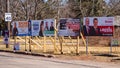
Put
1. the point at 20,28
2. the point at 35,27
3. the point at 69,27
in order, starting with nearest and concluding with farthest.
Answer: the point at 69,27, the point at 35,27, the point at 20,28

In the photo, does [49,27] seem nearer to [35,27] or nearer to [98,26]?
[35,27]

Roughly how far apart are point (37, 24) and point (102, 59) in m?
8.00

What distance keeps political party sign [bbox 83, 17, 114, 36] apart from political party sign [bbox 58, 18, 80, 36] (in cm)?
61

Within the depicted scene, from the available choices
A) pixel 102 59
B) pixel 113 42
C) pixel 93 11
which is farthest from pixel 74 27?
pixel 93 11

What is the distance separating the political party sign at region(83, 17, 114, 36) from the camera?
80.9ft

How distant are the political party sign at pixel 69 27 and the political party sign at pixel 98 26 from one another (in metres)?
0.61

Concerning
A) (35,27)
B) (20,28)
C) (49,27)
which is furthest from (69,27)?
(20,28)

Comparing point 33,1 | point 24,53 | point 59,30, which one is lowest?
point 24,53

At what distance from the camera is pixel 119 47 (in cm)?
3472

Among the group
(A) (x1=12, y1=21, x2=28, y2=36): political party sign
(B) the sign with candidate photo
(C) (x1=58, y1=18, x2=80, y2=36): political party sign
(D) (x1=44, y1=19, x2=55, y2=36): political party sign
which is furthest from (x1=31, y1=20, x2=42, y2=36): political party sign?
(C) (x1=58, y1=18, x2=80, y2=36): political party sign

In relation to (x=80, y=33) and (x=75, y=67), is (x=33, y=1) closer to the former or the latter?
(x=80, y=33)

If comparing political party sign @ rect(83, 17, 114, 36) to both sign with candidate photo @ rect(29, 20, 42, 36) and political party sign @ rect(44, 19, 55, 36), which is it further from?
sign with candidate photo @ rect(29, 20, 42, 36)

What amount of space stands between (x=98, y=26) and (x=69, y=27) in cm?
219

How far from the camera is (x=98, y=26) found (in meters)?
25.1
